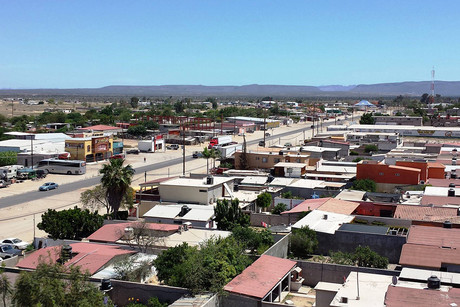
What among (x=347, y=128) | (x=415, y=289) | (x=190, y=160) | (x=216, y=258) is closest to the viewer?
(x=415, y=289)

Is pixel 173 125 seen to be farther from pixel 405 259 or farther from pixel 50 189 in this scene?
pixel 405 259

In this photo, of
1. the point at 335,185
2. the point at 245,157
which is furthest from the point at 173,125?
the point at 335,185

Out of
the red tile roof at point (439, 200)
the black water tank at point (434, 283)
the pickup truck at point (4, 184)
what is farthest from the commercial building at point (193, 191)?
the pickup truck at point (4, 184)

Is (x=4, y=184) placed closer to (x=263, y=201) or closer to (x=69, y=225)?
(x=69, y=225)

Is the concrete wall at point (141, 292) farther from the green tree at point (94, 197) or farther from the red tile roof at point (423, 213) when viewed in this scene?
the green tree at point (94, 197)

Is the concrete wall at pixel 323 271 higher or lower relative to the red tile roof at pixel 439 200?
lower

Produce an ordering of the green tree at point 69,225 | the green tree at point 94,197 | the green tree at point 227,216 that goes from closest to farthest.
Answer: the green tree at point 69,225 < the green tree at point 227,216 < the green tree at point 94,197
